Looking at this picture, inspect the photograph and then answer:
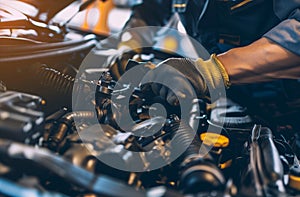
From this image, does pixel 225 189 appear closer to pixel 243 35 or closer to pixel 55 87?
pixel 55 87

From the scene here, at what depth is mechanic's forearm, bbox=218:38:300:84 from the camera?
0.98 meters

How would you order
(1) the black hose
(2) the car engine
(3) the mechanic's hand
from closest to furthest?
1. (2) the car engine
2. (1) the black hose
3. (3) the mechanic's hand

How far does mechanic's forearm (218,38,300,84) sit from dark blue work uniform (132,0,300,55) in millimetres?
22

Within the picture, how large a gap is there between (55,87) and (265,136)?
19.6 inches

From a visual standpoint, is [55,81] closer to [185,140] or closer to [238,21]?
[185,140]

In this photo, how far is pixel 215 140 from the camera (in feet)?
2.88

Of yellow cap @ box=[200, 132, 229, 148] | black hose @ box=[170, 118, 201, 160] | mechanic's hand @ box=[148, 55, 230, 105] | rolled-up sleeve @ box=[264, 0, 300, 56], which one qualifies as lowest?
yellow cap @ box=[200, 132, 229, 148]

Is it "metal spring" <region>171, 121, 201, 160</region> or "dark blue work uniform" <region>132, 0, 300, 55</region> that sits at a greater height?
"dark blue work uniform" <region>132, 0, 300, 55</region>

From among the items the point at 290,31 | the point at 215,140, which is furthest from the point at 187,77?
→ the point at 290,31

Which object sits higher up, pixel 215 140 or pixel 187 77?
pixel 187 77

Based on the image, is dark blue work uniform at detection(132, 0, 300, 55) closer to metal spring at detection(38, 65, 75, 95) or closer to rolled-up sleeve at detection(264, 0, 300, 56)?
rolled-up sleeve at detection(264, 0, 300, 56)

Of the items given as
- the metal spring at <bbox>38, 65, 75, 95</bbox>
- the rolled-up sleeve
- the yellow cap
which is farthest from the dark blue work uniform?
the metal spring at <bbox>38, 65, 75, 95</bbox>

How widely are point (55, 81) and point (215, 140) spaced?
1.32ft

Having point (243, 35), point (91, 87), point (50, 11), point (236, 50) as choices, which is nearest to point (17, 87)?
point (91, 87)
